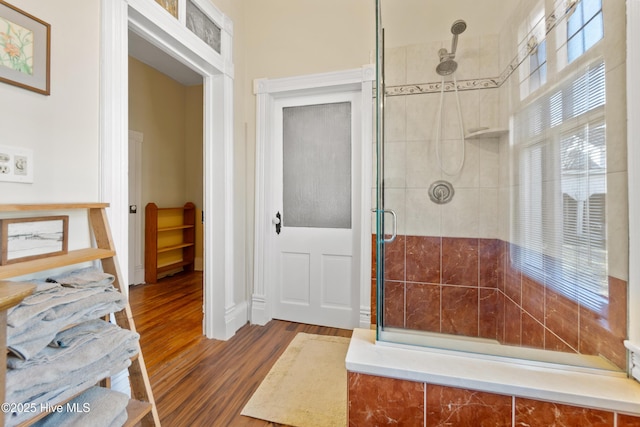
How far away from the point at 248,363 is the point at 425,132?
6.62 ft

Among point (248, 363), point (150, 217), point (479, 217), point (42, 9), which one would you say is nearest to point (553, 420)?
point (479, 217)

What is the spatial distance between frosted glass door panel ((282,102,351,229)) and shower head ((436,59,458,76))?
72 centimetres

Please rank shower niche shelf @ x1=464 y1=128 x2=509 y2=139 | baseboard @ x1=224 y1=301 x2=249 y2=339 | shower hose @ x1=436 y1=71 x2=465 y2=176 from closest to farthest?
shower niche shelf @ x1=464 y1=128 x2=509 y2=139 → shower hose @ x1=436 y1=71 x2=465 y2=176 → baseboard @ x1=224 y1=301 x2=249 y2=339

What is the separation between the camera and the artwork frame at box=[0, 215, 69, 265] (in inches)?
36.3

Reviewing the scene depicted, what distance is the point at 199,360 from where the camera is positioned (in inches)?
72.1

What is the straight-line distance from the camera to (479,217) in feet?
6.12

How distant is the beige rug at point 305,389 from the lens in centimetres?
135

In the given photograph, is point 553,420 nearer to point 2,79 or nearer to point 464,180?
point 464,180

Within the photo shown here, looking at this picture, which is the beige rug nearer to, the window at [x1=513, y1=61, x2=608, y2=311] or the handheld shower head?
the window at [x1=513, y1=61, x2=608, y2=311]

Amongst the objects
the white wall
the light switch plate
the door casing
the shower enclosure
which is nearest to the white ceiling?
the door casing

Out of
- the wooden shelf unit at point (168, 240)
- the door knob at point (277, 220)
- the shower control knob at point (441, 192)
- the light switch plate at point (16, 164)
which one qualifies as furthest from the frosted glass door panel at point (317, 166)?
the wooden shelf unit at point (168, 240)

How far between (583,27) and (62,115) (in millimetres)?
2211

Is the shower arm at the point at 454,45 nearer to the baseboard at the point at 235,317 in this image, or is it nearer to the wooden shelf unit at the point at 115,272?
the wooden shelf unit at the point at 115,272

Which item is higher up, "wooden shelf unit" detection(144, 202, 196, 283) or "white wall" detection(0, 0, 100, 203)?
"white wall" detection(0, 0, 100, 203)
